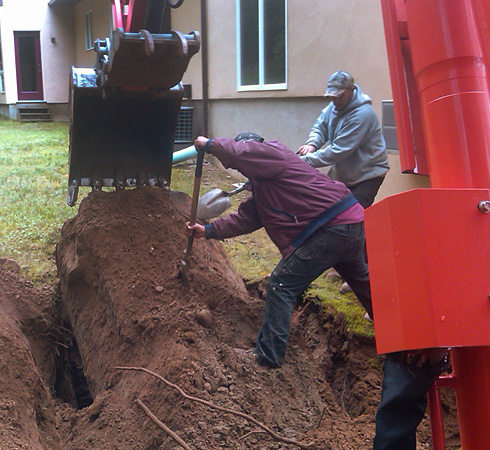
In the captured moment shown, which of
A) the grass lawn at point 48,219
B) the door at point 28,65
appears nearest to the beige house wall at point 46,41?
the door at point 28,65

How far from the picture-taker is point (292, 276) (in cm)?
395

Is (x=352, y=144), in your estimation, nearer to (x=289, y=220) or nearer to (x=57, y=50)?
(x=289, y=220)

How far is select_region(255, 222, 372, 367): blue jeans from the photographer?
390cm

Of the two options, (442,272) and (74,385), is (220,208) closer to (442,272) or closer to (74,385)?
(74,385)

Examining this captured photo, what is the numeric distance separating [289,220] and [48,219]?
4638mm

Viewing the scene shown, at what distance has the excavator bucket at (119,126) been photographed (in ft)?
14.8

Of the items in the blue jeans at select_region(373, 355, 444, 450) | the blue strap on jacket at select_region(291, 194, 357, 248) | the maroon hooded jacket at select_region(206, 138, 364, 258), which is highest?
the maroon hooded jacket at select_region(206, 138, 364, 258)

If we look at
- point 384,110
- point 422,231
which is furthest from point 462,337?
point 384,110

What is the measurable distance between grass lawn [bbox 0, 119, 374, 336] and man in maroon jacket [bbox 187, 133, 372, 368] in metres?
0.96

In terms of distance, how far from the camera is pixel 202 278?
14.9 ft

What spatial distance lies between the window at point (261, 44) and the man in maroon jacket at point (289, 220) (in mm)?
5189

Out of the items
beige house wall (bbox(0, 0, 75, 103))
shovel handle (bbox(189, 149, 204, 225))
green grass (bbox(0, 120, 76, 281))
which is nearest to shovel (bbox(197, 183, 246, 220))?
shovel handle (bbox(189, 149, 204, 225))

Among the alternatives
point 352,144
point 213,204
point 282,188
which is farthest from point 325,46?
point 282,188

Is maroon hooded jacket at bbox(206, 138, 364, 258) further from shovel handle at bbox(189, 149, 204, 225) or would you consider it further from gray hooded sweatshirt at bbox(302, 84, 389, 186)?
gray hooded sweatshirt at bbox(302, 84, 389, 186)
